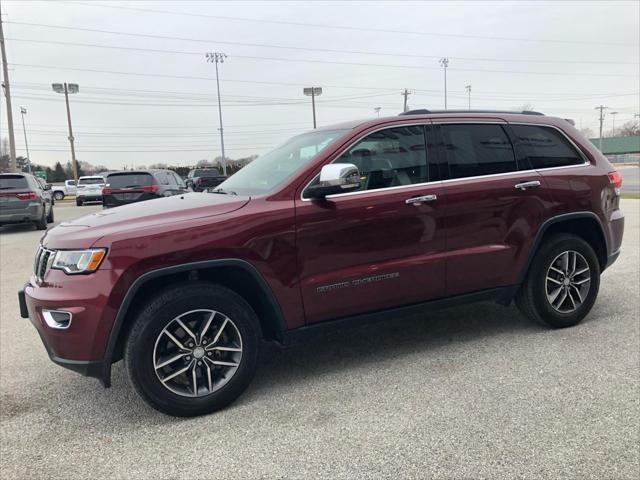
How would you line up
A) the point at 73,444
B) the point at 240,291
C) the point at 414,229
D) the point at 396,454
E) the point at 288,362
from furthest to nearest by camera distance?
the point at 288,362
the point at 414,229
the point at 240,291
the point at 73,444
the point at 396,454

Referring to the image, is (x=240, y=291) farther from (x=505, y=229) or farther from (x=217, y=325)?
(x=505, y=229)

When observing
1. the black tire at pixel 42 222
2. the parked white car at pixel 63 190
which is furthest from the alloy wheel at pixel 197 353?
the parked white car at pixel 63 190

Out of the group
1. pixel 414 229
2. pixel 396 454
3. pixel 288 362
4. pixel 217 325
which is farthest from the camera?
pixel 288 362

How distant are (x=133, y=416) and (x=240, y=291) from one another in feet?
3.39

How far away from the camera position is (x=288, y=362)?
391cm

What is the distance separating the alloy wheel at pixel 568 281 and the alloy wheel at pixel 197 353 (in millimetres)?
2737

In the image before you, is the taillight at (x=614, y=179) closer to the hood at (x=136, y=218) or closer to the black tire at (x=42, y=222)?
the hood at (x=136, y=218)

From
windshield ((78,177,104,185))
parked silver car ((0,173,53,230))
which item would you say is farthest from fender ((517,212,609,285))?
windshield ((78,177,104,185))

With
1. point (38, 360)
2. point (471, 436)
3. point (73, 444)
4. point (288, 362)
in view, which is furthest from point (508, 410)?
point (38, 360)

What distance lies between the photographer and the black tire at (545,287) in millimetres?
4160

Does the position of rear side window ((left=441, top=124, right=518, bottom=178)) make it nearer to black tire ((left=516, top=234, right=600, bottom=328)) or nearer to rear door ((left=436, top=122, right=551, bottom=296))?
rear door ((left=436, top=122, right=551, bottom=296))

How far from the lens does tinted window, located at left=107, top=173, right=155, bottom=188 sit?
1321cm

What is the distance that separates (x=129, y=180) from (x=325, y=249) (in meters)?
11.4

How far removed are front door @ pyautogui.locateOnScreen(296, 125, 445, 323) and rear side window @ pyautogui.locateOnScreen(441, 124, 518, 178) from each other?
24cm
